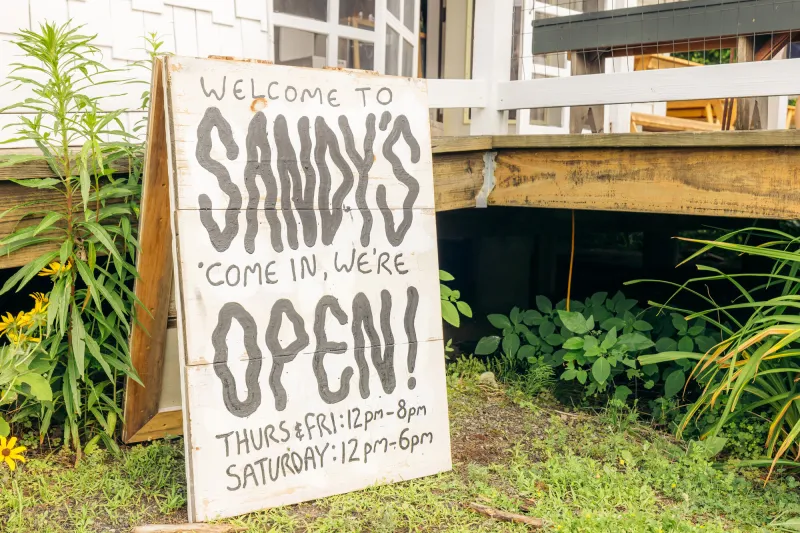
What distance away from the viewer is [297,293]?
2361 mm

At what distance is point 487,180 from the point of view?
3580 millimetres

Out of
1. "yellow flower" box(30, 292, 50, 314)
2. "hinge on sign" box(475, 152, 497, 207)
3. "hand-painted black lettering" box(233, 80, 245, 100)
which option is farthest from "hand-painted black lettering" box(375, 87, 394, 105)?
"yellow flower" box(30, 292, 50, 314)

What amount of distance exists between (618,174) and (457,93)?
857 millimetres

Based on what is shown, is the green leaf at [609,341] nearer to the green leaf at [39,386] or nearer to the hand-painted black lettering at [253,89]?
the hand-painted black lettering at [253,89]

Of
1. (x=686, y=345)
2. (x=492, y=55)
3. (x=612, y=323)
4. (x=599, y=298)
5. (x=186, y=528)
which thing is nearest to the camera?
(x=186, y=528)

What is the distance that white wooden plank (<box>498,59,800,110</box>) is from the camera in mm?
2916

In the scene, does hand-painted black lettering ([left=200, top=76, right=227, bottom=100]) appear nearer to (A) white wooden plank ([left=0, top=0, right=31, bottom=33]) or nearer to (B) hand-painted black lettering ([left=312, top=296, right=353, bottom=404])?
(B) hand-painted black lettering ([left=312, top=296, right=353, bottom=404])

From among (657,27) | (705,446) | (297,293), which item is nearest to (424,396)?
(297,293)

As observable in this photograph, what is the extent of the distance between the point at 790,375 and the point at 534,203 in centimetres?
127

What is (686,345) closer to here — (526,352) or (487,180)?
(526,352)

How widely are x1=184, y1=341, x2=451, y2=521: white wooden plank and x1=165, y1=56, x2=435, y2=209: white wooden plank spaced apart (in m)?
0.53

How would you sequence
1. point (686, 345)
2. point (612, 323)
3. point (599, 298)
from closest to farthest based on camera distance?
point (686, 345), point (612, 323), point (599, 298)

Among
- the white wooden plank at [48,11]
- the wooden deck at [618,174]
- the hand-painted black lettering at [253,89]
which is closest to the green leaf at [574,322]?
the wooden deck at [618,174]

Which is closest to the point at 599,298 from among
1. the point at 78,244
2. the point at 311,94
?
the point at 311,94
